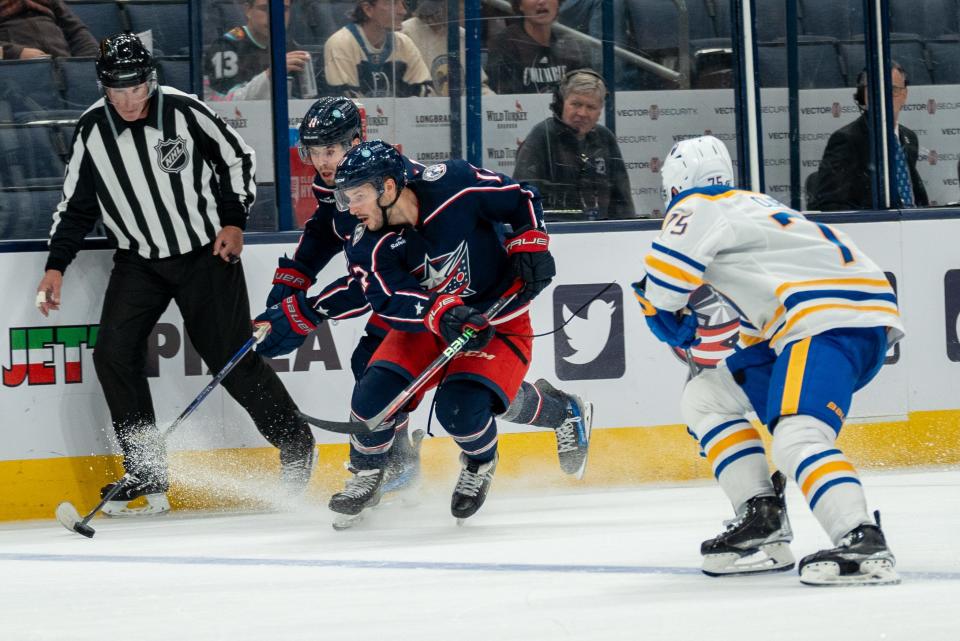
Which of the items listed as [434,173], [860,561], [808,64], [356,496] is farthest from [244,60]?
[860,561]

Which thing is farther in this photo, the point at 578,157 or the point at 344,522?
the point at 578,157

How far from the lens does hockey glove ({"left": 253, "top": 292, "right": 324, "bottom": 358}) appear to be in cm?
442

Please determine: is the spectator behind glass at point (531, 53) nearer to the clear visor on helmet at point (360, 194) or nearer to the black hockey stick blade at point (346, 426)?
the clear visor on helmet at point (360, 194)

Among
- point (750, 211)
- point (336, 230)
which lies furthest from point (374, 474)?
point (750, 211)

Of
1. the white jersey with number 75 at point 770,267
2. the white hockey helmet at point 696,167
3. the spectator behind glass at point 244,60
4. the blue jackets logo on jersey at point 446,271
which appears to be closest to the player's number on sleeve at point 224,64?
the spectator behind glass at point 244,60

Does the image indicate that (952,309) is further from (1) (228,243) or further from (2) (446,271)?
(1) (228,243)

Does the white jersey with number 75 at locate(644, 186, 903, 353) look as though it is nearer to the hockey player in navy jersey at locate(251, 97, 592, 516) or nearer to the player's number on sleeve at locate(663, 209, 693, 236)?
the player's number on sleeve at locate(663, 209, 693, 236)

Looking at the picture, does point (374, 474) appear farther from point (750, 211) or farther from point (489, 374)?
point (750, 211)

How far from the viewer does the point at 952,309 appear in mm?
5277

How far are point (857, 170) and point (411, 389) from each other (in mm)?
2140

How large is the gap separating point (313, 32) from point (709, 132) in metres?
1.44

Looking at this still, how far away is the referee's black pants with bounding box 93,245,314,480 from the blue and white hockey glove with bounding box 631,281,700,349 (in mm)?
1696

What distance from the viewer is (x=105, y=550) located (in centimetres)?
409

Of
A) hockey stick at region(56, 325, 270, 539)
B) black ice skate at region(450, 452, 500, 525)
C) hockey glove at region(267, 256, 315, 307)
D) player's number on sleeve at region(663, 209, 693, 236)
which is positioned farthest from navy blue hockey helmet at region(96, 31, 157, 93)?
player's number on sleeve at region(663, 209, 693, 236)
